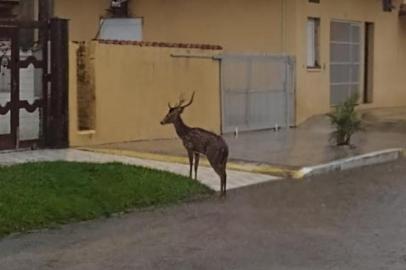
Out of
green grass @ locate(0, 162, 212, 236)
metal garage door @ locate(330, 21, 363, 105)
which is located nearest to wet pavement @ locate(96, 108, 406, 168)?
metal garage door @ locate(330, 21, 363, 105)

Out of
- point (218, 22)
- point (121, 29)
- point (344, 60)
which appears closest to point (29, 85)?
point (121, 29)

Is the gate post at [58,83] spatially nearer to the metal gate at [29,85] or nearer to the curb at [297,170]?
the metal gate at [29,85]

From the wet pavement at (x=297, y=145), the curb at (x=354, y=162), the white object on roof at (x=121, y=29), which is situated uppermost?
the white object on roof at (x=121, y=29)

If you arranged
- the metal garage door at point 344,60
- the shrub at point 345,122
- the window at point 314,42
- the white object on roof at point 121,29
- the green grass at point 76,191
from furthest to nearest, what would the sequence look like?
the metal garage door at point 344,60 → the window at point 314,42 → the white object on roof at point 121,29 → the shrub at point 345,122 → the green grass at point 76,191

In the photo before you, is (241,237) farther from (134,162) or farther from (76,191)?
(134,162)

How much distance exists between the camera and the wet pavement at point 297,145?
14859 mm

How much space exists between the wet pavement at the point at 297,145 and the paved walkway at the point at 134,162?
93cm

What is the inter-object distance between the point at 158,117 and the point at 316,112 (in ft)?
22.1

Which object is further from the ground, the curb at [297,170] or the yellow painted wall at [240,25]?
the yellow painted wall at [240,25]

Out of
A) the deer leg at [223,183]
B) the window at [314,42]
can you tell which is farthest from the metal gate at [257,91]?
the deer leg at [223,183]

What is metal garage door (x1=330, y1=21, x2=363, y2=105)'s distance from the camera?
24291 millimetres

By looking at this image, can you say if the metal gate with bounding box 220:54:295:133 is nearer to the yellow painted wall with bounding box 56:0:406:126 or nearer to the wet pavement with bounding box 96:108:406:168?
the wet pavement with bounding box 96:108:406:168

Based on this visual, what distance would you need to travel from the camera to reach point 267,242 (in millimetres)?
8688

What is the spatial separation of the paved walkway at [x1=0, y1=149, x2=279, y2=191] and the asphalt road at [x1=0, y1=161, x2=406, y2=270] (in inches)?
31.9
